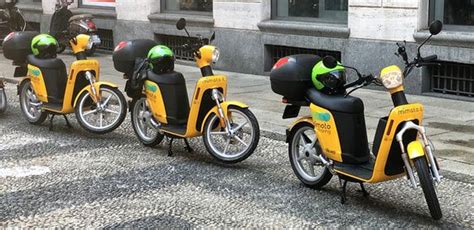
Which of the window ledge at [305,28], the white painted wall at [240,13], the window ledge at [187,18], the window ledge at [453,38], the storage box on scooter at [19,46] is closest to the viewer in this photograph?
the storage box on scooter at [19,46]

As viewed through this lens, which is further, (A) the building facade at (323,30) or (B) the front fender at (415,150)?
(A) the building facade at (323,30)

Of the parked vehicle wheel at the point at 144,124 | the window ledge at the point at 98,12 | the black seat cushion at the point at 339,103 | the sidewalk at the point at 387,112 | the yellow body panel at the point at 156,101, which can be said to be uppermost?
the window ledge at the point at 98,12

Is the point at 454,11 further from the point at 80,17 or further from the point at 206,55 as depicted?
the point at 80,17

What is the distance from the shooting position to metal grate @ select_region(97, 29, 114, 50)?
16766mm

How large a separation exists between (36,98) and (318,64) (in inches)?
165

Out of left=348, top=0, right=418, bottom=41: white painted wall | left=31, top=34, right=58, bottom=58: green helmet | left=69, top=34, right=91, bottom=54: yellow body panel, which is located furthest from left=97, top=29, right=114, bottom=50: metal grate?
left=69, top=34, right=91, bottom=54: yellow body panel

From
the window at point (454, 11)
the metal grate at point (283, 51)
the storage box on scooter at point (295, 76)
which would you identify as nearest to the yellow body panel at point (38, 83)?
the storage box on scooter at point (295, 76)

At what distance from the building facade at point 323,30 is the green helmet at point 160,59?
176 inches

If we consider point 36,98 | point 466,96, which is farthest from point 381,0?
point 36,98

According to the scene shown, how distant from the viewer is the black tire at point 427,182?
5.00 m

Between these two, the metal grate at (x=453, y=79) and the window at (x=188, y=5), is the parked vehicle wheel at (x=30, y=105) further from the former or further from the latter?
the window at (x=188, y=5)

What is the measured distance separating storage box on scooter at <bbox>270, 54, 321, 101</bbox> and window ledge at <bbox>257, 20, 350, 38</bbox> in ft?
18.2

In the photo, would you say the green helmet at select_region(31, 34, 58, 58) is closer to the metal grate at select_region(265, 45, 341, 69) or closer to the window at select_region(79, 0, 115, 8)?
the metal grate at select_region(265, 45, 341, 69)

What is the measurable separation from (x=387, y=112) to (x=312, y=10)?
364 cm
